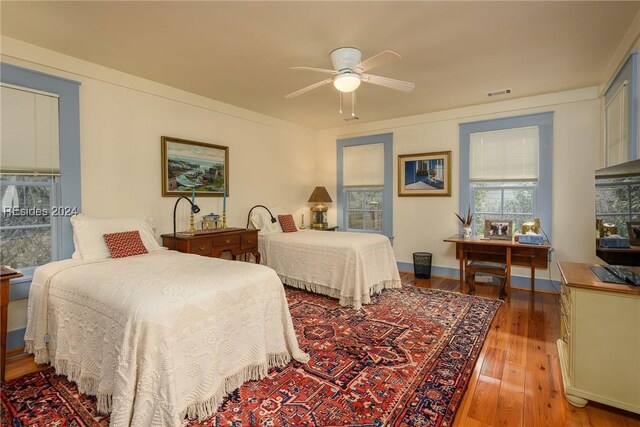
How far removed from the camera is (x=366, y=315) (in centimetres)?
332

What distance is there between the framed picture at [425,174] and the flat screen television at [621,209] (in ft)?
8.55

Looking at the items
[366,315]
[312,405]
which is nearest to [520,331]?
[366,315]

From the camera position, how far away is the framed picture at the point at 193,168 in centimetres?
379

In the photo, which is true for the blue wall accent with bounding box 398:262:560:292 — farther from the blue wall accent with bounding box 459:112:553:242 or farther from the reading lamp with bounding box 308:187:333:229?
the reading lamp with bounding box 308:187:333:229

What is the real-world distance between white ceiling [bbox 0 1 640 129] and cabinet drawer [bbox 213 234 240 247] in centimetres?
182

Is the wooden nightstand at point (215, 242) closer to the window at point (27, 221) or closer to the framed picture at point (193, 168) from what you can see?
the framed picture at point (193, 168)

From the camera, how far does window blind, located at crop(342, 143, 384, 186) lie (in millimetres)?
5617

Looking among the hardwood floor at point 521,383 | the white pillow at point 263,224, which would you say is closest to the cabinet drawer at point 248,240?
the white pillow at point 263,224

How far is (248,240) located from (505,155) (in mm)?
3770

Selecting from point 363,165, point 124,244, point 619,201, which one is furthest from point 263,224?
point 619,201

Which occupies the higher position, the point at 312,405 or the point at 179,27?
the point at 179,27

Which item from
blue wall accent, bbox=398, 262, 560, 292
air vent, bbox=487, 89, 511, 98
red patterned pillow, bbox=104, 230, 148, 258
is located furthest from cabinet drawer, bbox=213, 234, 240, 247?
air vent, bbox=487, 89, 511, 98

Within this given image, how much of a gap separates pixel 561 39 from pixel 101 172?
14.7 ft

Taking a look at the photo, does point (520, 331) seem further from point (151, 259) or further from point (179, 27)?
point (179, 27)
